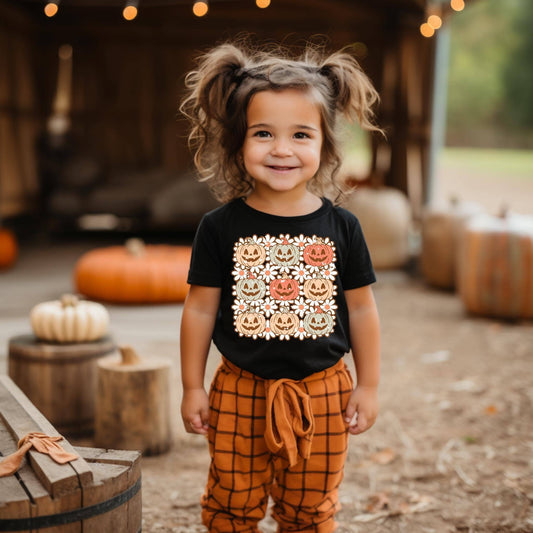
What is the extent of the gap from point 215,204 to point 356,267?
8009 mm

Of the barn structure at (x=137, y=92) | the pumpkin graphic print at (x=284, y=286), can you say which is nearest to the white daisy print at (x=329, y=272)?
the pumpkin graphic print at (x=284, y=286)

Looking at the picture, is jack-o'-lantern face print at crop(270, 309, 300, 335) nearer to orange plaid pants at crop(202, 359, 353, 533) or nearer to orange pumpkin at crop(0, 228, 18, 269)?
orange plaid pants at crop(202, 359, 353, 533)

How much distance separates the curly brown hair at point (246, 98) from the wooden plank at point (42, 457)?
0.90m

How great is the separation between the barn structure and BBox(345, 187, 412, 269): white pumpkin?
120 cm

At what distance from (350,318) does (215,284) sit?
16.6 inches

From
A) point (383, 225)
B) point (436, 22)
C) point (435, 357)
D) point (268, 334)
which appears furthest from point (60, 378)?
point (383, 225)

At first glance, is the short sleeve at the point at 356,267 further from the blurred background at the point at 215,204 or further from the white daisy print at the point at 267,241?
the blurred background at the point at 215,204

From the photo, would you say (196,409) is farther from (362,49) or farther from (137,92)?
(137,92)

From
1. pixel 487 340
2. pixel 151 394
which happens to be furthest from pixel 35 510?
pixel 487 340

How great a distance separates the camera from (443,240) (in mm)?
7672

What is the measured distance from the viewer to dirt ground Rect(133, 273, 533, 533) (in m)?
2.95

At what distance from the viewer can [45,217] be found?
11125mm

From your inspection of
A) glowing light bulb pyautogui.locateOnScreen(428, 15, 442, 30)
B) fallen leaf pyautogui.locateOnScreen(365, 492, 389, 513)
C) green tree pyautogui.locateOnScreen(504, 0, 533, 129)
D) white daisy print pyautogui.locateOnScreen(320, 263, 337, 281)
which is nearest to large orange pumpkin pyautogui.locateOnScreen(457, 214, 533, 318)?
glowing light bulb pyautogui.locateOnScreen(428, 15, 442, 30)

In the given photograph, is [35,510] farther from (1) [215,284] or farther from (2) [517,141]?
(2) [517,141]
